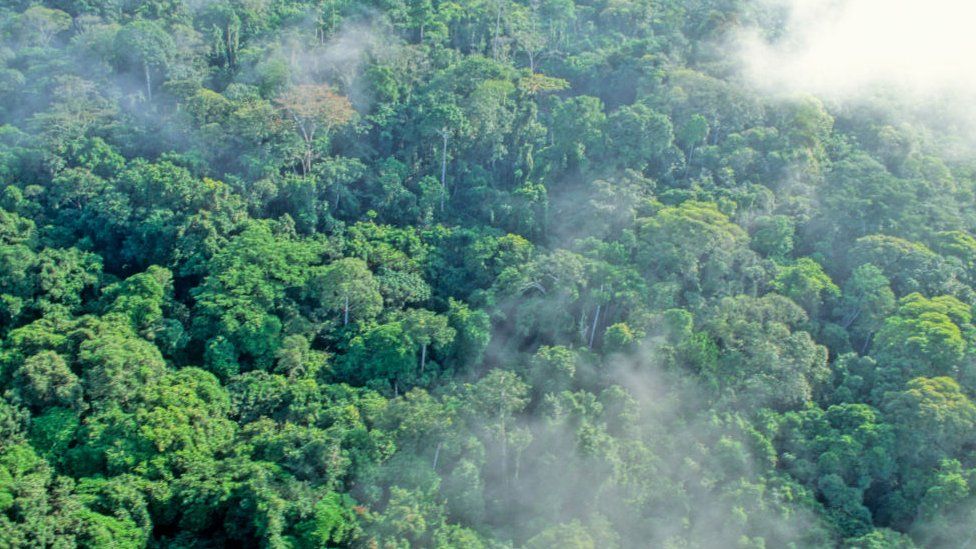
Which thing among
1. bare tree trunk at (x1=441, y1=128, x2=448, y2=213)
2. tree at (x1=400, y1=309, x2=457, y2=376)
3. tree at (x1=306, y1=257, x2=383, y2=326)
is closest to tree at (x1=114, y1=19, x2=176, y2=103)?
bare tree trunk at (x1=441, y1=128, x2=448, y2=213)

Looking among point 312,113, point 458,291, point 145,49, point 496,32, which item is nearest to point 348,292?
point 458,291

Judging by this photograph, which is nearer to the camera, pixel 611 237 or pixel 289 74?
pixel 611 237

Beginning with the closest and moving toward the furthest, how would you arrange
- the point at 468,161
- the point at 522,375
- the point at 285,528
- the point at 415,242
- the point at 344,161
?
the point at 285,528, the point at 522,375, the point at 415,242, the point at 344,161, the point at 468,161

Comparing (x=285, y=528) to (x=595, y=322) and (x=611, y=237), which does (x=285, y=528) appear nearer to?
(x=595, y=322)

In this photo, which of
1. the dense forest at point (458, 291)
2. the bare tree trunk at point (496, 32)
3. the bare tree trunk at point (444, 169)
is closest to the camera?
the dense forest at point (458, 291)

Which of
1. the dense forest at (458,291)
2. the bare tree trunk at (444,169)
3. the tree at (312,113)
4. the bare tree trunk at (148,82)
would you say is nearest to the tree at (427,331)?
the dense forest at (458,291)

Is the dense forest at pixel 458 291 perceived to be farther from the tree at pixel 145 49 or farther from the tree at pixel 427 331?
the tree at pixel 145 49

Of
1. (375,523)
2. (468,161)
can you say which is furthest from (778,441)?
(468,161)

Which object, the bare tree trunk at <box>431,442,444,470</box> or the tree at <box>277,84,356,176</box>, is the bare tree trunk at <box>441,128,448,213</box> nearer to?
the tree at <box>277,84,356,176</box>

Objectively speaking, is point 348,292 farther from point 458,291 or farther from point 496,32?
point 496,32
